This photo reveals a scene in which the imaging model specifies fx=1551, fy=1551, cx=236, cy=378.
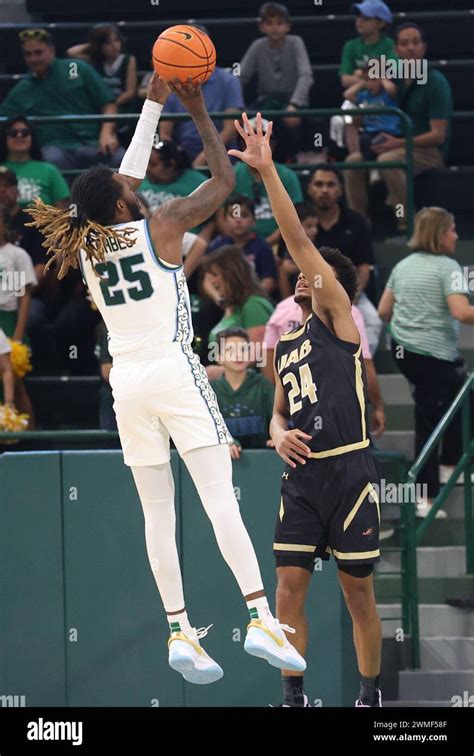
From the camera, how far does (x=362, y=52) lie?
1187 centimetres

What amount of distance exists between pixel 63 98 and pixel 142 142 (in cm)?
538

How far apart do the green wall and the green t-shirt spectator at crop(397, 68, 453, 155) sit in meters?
4.14

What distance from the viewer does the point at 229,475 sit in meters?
6.45

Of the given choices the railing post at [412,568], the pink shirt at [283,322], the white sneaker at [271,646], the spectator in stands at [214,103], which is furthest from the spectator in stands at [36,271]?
the white sneaker at [271,646]

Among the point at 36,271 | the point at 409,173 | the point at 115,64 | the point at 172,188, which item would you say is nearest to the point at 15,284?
the point at 36,271

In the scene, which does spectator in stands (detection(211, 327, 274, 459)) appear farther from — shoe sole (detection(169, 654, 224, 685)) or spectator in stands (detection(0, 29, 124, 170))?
spectator in stands (detection(0, 29, 124, 170))

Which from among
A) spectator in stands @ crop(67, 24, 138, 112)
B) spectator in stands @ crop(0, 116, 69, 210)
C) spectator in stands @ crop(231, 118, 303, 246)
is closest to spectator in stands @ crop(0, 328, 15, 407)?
spectator in stands @ crop(0, 116, 69, 210)

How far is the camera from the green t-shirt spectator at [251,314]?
30.1 ft

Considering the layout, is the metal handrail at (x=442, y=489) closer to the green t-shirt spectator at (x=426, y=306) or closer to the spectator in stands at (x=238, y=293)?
the green t-shirt spectator at (x=426, y=306)

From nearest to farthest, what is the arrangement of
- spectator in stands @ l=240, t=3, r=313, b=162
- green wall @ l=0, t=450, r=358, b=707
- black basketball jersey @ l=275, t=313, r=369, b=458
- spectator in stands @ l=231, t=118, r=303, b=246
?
black basketball jersey @ l=275, t=313, r=369, b=458 < green wall @ l=0, t=450, r=358, b=707 < spectator in stands @ l=231, t=118, r=303, b=246 < spectator in stands @ l=240, t=3, r=313, b=162

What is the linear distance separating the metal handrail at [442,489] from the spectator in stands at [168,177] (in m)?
2.49

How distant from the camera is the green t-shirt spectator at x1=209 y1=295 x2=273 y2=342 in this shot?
30.1 ft
